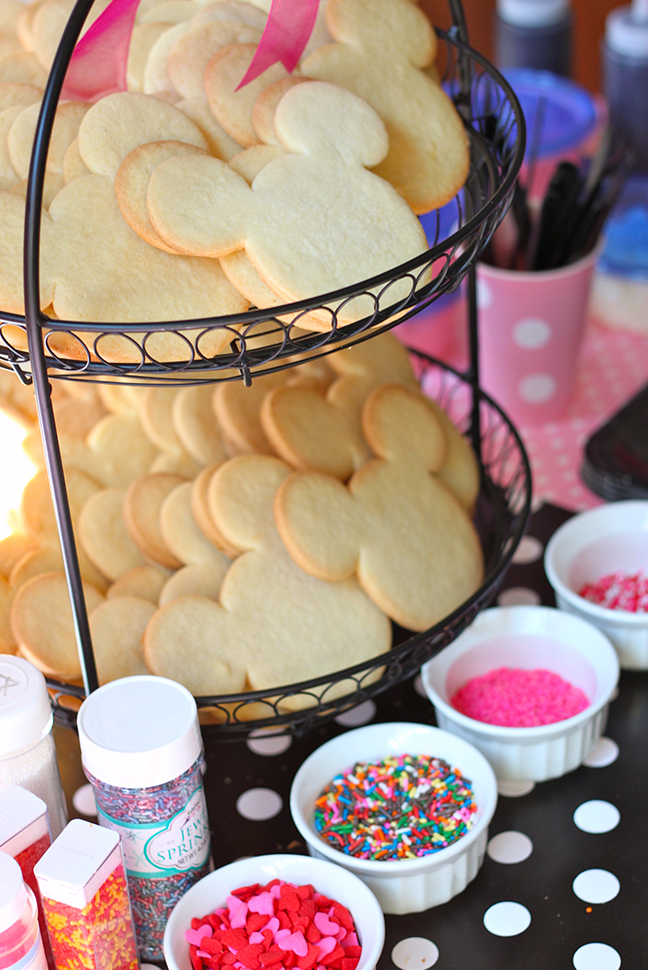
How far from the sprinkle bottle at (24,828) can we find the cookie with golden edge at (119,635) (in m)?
0.12

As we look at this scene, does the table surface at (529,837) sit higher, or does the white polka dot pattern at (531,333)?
the white polka dot pattern at (531,333)

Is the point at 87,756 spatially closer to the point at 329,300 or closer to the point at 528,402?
the point at 329,300

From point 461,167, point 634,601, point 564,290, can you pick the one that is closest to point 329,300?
point 461,167

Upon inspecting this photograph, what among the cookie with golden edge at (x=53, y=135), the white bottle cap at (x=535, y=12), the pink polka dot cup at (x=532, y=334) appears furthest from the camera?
the white bottle cap at (x=535, y=12)

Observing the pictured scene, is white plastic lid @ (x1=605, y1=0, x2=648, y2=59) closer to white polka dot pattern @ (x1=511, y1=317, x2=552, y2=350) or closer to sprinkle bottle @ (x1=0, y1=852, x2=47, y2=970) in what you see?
white polka dot pattern @ (x1=511, y1=317, x2=552, y2=350)

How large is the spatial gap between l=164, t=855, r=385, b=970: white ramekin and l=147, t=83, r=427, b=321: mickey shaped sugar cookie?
33cm

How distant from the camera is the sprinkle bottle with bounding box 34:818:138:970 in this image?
0.53 m

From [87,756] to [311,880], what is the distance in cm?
16

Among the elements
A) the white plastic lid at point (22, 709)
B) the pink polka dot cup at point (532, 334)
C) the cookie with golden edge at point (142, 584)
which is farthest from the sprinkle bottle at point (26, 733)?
the pink polka dot cup at point (532, 334)

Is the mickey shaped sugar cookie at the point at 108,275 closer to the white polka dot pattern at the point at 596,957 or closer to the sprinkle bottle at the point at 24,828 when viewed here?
the sprinkle bottle at the point at 24,828

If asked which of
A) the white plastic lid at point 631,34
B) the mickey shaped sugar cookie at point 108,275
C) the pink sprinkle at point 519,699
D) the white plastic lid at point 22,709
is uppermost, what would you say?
the mickey shaped sugar cookie at point 108,275

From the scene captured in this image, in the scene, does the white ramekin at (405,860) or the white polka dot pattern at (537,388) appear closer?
the white ramekin at (405,860)

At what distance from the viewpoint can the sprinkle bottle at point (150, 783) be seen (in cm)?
56

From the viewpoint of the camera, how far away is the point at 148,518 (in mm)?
735
